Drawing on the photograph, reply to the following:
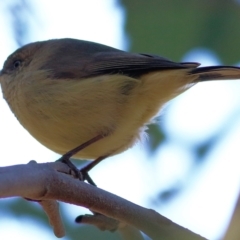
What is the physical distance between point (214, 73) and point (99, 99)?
2.39 ft

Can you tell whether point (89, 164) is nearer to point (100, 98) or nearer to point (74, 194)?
point (100, 98)

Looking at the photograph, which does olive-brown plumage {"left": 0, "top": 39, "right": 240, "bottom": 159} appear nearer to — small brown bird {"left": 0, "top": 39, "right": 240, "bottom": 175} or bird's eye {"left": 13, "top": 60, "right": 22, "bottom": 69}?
small brown bird {"left": 0, "top": 39, "right": 240, "bottom": 175}

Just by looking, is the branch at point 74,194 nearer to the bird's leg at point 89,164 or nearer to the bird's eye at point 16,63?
the bird's leg at point 89,164

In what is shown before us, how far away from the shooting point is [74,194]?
66.8 inches

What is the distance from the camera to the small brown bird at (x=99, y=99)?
3.14 metres

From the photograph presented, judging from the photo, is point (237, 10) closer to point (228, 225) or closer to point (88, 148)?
point (228, 225)

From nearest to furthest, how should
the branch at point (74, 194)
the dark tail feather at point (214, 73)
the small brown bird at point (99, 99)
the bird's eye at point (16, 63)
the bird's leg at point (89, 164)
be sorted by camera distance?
1. the branch at point (74, 194)
2. the dark tail feather at point (214, 73)
3. the bird's leg at point (89, 164)
4. the small brown bird at point (99, 99)
5. the bird's eye at point (16, 63)

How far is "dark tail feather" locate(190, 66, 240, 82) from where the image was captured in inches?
105

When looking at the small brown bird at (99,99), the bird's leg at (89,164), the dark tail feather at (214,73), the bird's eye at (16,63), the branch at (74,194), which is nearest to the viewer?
the branch at (74,194)

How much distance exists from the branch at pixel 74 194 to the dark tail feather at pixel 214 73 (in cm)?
114

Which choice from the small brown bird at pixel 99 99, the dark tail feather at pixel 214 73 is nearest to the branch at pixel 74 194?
the dark tail feather at pixel 214 73

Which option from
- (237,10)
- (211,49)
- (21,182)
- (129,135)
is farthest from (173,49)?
(129,135)

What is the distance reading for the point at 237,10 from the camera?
145 centimetres

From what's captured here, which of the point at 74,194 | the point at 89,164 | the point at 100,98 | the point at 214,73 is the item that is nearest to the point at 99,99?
the point at 100,98
